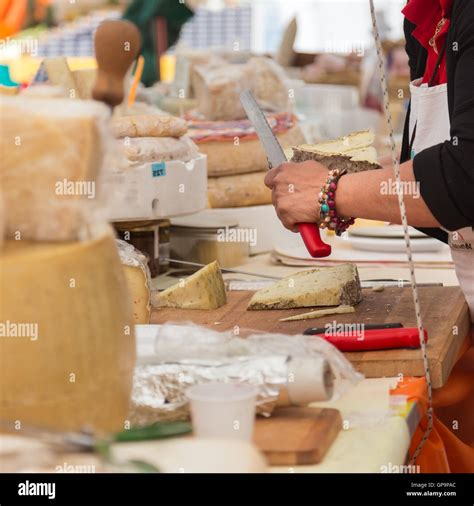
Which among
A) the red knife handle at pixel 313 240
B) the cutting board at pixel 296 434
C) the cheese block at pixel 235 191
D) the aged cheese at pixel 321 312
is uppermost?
the red knife handle at pixel 313 240

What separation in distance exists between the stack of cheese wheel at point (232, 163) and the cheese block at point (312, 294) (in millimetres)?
967

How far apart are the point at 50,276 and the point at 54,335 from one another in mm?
70

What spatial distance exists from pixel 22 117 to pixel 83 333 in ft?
0.88

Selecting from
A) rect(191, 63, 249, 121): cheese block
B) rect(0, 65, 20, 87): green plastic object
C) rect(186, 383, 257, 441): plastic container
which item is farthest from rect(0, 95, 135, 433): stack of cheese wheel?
rect(191, 63, 249, 121): cheese block

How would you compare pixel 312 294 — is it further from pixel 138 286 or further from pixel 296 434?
pixel 296 434

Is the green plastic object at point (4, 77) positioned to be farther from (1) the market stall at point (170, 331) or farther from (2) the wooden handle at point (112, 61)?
(2) the wooden handle at point (112, 61)

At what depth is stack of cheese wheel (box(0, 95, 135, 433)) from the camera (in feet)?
3.74

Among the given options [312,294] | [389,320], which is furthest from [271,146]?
[389,320]

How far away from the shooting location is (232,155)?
10.3 feet

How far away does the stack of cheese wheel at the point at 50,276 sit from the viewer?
44.8 inches
